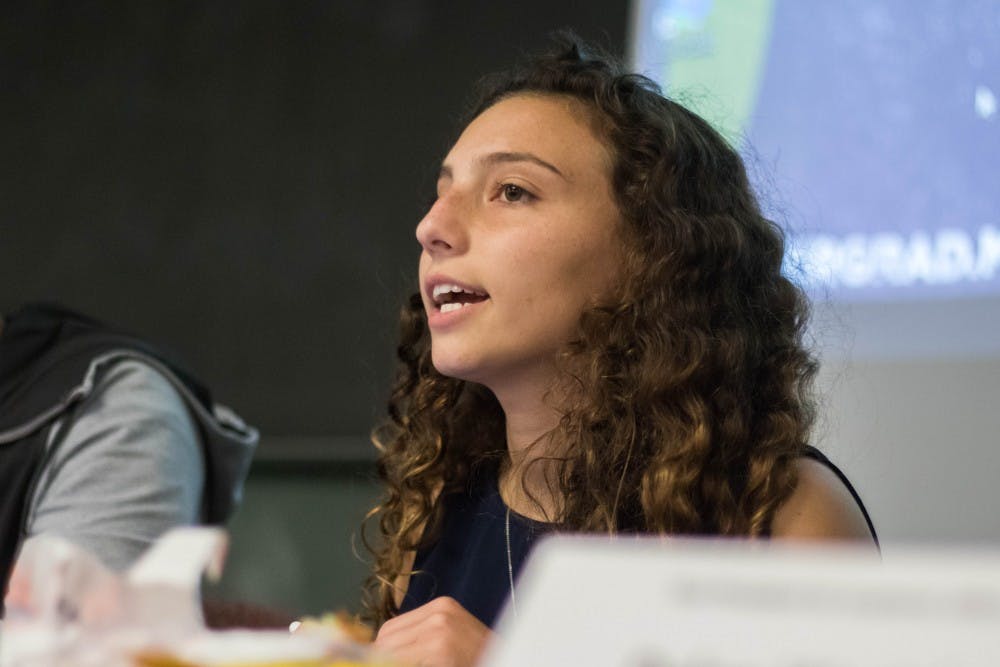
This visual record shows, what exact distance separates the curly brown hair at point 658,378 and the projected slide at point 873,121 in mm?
675

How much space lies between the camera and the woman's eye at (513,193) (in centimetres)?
135

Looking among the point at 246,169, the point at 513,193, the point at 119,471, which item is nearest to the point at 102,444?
the point at 119,471

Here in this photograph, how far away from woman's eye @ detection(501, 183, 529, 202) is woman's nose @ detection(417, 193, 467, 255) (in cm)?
5

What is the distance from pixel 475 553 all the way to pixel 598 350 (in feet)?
0.87

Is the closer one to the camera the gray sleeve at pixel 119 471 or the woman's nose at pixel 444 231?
the woman's nose at pixel 444 231

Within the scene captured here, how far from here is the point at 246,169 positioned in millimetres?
3121

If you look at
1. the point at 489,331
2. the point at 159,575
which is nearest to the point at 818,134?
the point at 489,331

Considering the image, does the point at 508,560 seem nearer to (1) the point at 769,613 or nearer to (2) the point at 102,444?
(2) the point at 102,444

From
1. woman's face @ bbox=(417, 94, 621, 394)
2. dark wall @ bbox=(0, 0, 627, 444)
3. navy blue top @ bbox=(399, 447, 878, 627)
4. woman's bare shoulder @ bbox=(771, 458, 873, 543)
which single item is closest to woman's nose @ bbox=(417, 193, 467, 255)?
woman's face @ bbox=(417, 94, 621, 394)

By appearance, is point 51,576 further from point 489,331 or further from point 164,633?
point 489,331

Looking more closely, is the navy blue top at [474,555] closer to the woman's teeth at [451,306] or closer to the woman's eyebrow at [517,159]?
the woman's teeth at [451,306]

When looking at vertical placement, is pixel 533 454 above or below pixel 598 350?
below

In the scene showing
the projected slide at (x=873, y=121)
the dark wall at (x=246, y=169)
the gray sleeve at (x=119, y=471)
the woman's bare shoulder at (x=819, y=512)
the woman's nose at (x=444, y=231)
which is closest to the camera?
the woman's bare shoulder at (x=819, y=512)

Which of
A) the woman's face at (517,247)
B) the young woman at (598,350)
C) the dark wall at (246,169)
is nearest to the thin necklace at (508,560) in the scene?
the young woman at (598,350)
